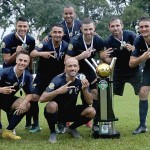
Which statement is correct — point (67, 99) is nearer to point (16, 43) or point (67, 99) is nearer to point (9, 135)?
point (9, 135)

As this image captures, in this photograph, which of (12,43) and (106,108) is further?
(12,43)

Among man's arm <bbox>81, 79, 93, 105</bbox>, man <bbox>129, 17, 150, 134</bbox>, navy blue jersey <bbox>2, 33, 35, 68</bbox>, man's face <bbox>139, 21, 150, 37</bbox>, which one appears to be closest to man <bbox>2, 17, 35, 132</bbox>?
navy blue jersey <bbox>2, 33, 35, 68</bbox>

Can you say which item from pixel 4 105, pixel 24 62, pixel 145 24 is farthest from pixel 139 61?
pixel 4 105

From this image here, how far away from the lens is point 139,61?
6668 millimetres

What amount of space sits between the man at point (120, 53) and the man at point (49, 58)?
0.81m

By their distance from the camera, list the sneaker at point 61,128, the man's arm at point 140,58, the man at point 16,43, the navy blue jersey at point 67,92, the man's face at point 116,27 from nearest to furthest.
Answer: the navy blue jersey at point 67,92 → the man's arm at point 140,58 → the man's face at point 116,27 → the sneaker at point 61,128 → the man at point 16,43

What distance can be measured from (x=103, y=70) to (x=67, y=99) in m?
0.81

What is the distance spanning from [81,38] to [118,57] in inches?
38.3

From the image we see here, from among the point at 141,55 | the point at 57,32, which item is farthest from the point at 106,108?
the point at 57,32

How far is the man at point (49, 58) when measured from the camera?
7.05m

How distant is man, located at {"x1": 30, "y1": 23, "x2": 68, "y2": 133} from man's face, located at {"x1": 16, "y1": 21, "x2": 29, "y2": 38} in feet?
1.40

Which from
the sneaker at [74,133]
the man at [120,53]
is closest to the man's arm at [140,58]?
the man at [120,53]

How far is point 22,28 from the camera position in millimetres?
7445

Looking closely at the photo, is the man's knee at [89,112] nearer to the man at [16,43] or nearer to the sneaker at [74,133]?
the sneaker at [74,133]
